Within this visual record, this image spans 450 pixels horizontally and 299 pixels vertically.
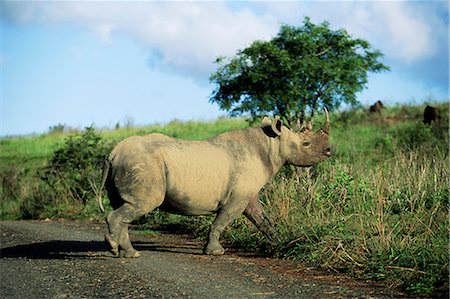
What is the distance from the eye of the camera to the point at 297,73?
919 inches

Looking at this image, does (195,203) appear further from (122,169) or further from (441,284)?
(441,284)

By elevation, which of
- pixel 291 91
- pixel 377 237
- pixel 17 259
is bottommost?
pixel 17 259

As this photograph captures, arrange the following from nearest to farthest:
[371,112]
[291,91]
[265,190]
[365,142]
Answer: [265,190], [291,91], [365,142], [371,112]

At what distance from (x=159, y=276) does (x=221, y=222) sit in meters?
1.90

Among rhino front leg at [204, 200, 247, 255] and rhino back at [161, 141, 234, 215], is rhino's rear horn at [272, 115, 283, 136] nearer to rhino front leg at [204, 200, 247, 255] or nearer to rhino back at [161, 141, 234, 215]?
rhino back at [161, 141, 234, 215]

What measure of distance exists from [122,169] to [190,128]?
30363mm


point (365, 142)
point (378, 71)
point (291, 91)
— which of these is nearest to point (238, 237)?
point (291, 91)

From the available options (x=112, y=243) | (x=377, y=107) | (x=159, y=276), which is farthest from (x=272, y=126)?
(x=377, y=107)

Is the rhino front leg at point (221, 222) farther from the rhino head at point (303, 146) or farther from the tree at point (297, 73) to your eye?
the tree at point (297, 73)

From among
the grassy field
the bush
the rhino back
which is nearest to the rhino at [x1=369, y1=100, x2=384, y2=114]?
the bush

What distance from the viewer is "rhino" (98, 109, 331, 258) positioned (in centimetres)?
938

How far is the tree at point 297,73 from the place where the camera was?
23406 mm

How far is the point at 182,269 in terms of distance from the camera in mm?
8820

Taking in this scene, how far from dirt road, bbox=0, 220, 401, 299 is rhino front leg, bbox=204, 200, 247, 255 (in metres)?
0.15
